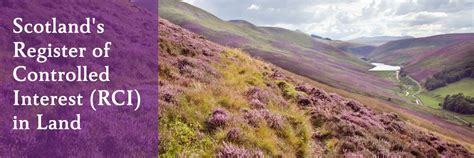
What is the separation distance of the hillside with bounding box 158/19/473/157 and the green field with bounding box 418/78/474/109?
150 m

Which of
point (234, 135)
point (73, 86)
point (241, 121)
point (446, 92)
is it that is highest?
point (73, 86)

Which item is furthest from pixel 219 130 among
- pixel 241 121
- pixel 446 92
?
pixel 446 92

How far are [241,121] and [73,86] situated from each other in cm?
529

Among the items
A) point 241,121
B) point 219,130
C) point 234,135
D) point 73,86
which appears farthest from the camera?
point 73,86

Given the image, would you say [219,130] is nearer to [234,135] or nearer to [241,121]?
[234,135]

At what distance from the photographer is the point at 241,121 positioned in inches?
398

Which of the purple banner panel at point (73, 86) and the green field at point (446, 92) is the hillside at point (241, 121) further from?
the green field at point (446, 92)

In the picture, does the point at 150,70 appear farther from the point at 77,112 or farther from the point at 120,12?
the point at 120,12

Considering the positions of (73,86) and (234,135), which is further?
(73,86)

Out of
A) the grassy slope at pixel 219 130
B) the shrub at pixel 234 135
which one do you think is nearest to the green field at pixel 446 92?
the grassy slope at pixel 219 130

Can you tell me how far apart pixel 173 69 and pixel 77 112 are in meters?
6.76

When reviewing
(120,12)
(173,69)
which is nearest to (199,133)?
(173,69)

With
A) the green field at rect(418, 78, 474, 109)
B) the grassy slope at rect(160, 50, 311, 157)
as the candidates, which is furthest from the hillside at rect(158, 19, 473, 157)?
the green field at rect(418, 78, 474, 109)

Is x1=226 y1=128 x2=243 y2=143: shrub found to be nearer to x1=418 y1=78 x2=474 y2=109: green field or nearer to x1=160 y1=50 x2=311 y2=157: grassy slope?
x1=160 y1=50 x2=311 y2=157: grassy slope
